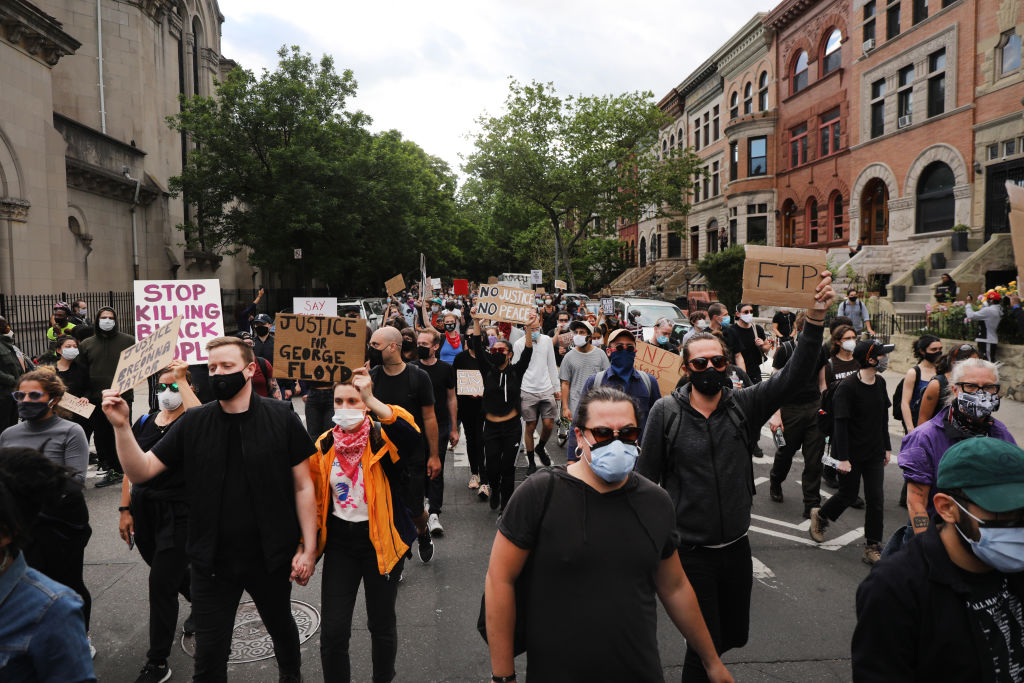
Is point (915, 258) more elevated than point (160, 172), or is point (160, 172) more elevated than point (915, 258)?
point (160, 172)

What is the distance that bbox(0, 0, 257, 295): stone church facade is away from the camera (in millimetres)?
18141

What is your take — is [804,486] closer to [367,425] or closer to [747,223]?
[367,425]

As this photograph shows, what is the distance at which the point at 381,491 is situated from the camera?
3791 millimetres

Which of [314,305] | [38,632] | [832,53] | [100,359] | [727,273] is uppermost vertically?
[832,53]

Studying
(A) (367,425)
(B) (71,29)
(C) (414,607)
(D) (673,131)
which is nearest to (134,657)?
(C) (414,607)

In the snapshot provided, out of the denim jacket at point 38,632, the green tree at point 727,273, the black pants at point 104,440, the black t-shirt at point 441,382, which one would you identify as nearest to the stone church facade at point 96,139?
the black pants at point 104,440

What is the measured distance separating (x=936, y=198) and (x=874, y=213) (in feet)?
14.8

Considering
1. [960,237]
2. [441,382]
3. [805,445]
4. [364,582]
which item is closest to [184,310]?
[441,382]

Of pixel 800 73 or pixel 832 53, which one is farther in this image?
pixel 800 73

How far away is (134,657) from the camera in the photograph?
4285 mm

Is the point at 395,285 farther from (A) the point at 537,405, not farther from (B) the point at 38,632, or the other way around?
(B) the point at 38,632

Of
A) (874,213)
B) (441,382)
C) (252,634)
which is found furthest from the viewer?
(874,213)

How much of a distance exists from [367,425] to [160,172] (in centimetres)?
3027

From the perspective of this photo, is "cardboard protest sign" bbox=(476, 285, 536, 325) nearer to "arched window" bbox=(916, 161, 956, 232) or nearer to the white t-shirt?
the white t-shirt
